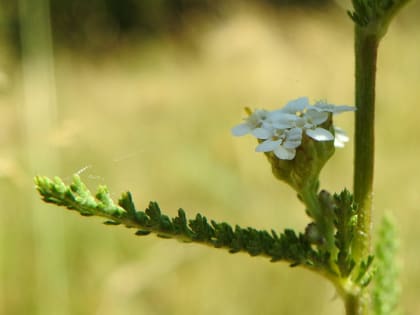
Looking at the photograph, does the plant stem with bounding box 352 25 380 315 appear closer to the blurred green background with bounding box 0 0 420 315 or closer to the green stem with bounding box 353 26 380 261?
the green stem with bounding box 353 26 380 261

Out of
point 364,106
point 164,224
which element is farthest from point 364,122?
point 164,224

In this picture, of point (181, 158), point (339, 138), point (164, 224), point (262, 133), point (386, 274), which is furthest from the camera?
point (181, 158)

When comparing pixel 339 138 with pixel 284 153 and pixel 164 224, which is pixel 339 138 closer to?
pixel 284 153

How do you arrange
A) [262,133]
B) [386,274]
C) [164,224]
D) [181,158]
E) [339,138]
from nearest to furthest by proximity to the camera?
[164,224]
[262,133]
[339,138]
[386,274]
[181,158]

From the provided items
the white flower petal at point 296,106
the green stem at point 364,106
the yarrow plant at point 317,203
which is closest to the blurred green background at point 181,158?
the yarrow plant at point 317,203

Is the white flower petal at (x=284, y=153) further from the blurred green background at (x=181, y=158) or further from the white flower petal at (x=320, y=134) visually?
the blurred green background at (x=181, y=158)

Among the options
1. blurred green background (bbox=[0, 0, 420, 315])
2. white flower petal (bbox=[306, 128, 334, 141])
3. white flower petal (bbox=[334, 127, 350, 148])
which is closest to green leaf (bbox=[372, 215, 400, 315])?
blurred green background (bbox=[0, 0, 420, 315])

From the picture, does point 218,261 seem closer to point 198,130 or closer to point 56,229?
point 56,229
